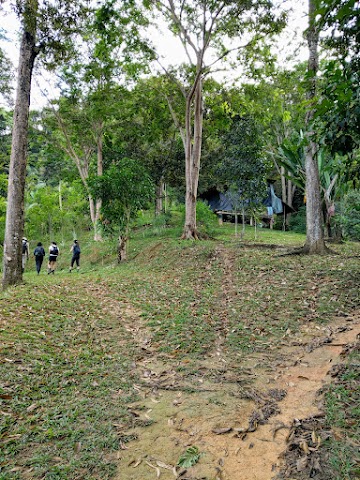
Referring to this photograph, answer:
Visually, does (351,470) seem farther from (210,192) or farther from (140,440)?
(210,192)

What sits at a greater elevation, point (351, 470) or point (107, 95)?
point (107, 95)

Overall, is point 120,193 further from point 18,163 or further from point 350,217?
point 350,217

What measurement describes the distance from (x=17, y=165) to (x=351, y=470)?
31.9 ft

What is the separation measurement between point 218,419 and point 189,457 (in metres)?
0.73

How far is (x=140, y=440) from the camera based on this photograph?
3680 millimetres

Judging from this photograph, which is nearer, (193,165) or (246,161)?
(193,165)

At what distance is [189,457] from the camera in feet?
10.8

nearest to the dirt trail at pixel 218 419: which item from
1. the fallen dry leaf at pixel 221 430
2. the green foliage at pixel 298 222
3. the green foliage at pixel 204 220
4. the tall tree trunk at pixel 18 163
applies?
the fallen dry leaf at pixel 221 430

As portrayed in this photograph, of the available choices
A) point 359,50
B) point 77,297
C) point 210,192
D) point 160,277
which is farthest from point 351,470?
point 210,192

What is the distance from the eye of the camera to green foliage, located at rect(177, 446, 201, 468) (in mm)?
3201

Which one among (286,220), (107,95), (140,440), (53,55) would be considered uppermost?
(107,95)

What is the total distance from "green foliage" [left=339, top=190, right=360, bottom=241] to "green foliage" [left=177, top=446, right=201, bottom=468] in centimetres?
1716

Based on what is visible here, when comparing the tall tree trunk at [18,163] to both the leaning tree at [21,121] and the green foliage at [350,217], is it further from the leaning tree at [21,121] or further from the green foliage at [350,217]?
the green foliage at [350,217]

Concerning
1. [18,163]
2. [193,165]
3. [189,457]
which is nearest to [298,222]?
[193,165]
